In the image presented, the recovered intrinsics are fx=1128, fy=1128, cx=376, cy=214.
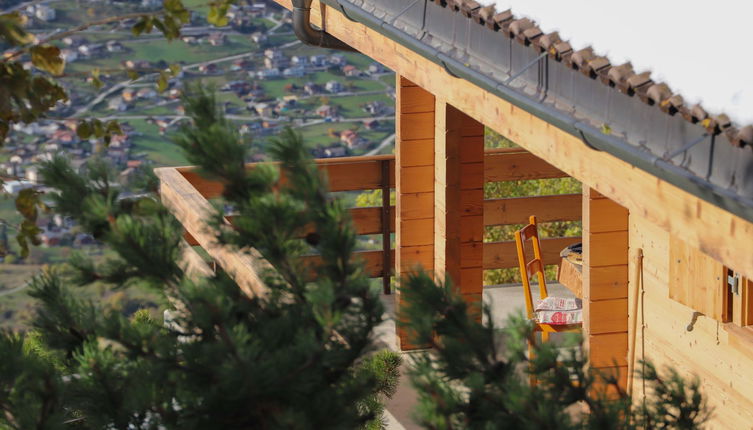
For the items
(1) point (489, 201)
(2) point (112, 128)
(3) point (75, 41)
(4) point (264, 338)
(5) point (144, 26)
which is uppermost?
(5) point (144, 26)

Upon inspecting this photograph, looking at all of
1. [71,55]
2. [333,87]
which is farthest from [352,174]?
[333,87]

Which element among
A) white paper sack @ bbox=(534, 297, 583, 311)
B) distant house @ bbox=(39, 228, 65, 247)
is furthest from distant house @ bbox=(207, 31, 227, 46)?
white paper sack @ bbox=(534, 297, 583, 311)

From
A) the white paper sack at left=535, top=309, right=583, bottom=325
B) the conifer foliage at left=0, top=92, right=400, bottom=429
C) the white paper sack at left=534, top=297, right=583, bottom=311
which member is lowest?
the white paper sack at left=534, top=297, right=583, bottom=311

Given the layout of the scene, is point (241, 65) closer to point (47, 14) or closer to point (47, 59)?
point (47, 14)

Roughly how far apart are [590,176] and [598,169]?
7cm

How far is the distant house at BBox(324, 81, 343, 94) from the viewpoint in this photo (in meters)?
39.8

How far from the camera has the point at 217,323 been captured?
1936mm

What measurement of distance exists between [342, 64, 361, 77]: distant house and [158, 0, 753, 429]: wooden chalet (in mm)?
33513

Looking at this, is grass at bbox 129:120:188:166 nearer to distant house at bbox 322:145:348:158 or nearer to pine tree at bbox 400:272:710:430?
distant house at bbox 322:145:348:158

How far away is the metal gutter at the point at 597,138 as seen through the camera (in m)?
2.99

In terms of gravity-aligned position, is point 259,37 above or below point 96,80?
below

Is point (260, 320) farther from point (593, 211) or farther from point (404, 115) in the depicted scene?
point (404, 115)

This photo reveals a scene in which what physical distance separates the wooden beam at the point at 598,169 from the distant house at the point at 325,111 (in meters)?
30.8

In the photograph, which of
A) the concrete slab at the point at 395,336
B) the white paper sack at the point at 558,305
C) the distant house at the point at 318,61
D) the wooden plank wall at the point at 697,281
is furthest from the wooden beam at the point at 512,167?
the distant house at the point at 318,61
